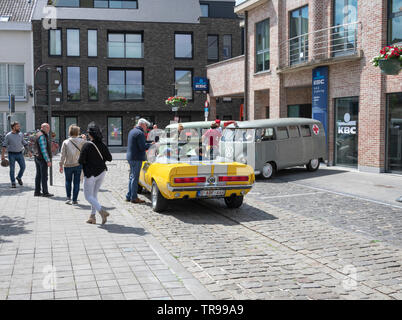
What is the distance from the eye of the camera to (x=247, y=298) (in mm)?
4613

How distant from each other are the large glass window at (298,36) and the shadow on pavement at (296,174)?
4.99 m

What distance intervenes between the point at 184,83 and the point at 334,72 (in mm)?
22322

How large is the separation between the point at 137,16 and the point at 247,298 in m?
36.0

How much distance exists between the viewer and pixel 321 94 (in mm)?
18219

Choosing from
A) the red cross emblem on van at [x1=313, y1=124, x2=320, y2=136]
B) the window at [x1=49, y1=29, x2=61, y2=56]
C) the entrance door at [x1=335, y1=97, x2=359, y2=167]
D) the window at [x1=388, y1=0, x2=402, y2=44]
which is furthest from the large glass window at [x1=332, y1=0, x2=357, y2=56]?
the window at [x1=49, y1=29, x2=61, y2=56]

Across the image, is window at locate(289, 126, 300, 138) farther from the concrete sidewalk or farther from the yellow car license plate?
the concrete sidewalk

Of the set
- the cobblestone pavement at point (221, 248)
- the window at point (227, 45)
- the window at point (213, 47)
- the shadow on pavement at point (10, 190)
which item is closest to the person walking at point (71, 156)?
the cobblestone pavement at point (221, 248)

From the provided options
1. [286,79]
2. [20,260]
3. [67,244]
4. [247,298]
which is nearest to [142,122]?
[67,244]

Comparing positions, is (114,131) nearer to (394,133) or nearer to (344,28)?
(344,28)

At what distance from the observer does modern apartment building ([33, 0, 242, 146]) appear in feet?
120

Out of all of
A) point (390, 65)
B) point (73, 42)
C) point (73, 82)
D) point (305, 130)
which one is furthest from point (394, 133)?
point (73, 42)

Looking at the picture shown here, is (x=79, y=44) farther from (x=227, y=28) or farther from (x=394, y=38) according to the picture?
(x=394, y=38)

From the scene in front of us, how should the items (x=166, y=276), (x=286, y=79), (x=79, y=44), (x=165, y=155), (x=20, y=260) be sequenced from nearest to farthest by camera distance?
(x=166, y=276) < (x=20, y=260) < (x=165, y=155) < (x=286, y=79) < (x=79, y=44)

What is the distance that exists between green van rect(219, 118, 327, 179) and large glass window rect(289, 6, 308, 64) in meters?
4.35
